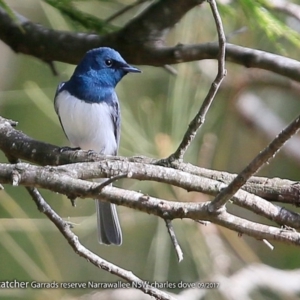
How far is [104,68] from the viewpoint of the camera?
2570mm

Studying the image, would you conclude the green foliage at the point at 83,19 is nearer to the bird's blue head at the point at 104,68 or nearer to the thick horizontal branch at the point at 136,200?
the bird's blue head at the point at 104,68

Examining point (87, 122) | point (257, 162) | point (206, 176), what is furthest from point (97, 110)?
point (257, 162)

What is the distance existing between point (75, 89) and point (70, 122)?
0.15 meters

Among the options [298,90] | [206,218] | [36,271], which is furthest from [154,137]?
[206,218]

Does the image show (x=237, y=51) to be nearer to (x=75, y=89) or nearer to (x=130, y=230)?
(x=75, y=89)

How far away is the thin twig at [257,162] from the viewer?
0.99m

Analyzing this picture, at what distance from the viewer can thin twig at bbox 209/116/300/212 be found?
99 cm

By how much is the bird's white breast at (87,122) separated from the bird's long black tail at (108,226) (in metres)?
0.23

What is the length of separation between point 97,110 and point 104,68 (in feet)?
0.63

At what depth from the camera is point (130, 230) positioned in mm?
3504

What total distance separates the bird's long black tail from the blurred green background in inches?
9.8

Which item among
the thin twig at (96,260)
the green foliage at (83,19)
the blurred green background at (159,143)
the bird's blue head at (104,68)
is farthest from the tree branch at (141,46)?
the thin twig at (96,260)

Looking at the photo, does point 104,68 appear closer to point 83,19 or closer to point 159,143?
point 159,143

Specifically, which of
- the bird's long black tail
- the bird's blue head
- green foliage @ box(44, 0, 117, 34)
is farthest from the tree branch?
the bird's long black tail
